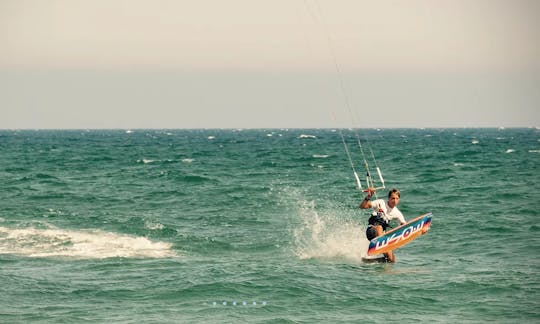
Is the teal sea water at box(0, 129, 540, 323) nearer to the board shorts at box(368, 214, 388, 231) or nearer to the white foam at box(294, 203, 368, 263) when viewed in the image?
the white foam at box(294, 203, 368, 263)

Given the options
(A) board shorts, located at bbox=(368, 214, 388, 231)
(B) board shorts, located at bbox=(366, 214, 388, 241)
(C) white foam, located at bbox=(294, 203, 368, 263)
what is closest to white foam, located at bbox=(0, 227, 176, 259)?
(C) white foam, located at bbox=(294, 203, 368, 263)

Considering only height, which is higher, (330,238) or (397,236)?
(397,236)

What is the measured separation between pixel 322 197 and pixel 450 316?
2191cm

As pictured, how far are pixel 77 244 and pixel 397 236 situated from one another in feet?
29.4

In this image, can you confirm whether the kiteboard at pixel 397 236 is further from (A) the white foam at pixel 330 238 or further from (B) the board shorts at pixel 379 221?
(A) the white foam at pixel 330 238

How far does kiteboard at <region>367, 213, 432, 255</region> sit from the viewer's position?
16.8m

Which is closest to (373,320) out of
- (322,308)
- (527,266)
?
(322,308)

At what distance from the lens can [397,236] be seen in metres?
17.0

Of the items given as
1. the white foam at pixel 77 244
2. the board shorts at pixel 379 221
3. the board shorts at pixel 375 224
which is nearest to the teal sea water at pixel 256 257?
the white foam at pixel 77 244

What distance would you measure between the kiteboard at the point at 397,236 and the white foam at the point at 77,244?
17.7 ft

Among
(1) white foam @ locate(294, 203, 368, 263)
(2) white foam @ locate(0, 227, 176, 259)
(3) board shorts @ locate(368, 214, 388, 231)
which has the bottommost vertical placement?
(2) white foam @ locate(0, 227, 176, 259)

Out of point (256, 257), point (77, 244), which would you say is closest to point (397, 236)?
point (256, 257)

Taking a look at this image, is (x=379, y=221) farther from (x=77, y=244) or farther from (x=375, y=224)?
(x=77, y=244)

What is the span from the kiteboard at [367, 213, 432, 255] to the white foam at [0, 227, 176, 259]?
5.38 m
